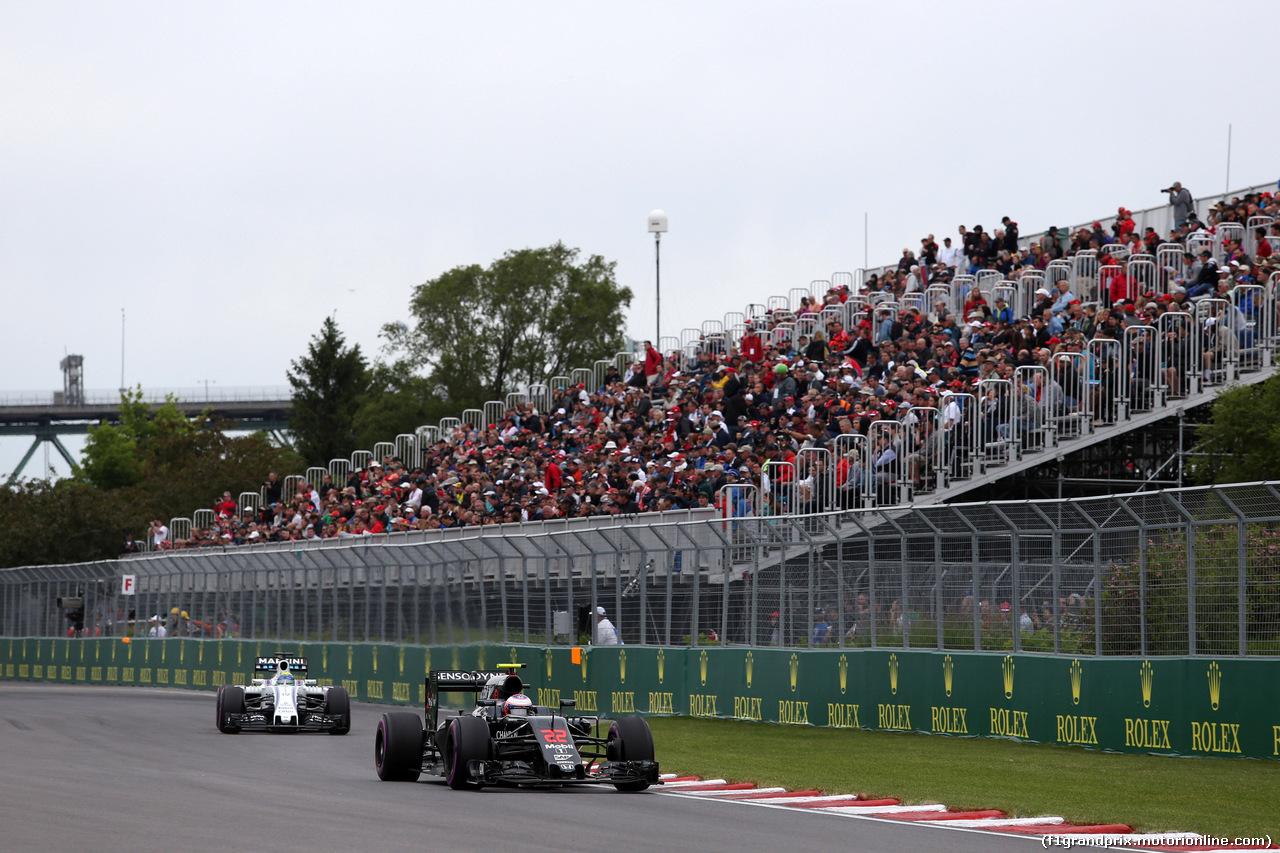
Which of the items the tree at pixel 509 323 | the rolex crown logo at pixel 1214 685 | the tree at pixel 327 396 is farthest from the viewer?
the tree at pixel 327 396

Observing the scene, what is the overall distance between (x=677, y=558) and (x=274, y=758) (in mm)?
7163

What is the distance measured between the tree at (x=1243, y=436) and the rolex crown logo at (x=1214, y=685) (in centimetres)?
730

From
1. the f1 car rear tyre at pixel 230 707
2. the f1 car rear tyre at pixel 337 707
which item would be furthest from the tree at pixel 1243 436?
the f1 car rear tyre at pixel 230 707

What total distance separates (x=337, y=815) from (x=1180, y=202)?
23855mm

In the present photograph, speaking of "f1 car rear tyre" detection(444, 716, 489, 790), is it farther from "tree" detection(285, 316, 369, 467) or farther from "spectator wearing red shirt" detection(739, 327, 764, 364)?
"tree" detection(285, 316, 369, 467)

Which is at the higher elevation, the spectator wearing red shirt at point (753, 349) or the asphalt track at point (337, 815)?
the spectator wearing red shirt at point (753, 349)

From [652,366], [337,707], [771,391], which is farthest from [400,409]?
[337,707]

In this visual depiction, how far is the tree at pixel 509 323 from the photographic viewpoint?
70312 millimetres

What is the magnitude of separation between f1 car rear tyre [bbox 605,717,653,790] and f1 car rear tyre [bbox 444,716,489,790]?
3.49 ft

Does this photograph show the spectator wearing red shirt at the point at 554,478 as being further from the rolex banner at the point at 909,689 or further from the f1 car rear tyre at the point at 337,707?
the f1 car rear tyre at the point at 337,707

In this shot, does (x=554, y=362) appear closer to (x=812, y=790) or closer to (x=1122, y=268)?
(x=1122, y=268)

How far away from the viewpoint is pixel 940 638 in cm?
2027

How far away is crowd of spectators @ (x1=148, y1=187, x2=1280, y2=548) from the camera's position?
27766 mm

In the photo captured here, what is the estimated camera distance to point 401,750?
1569cm
